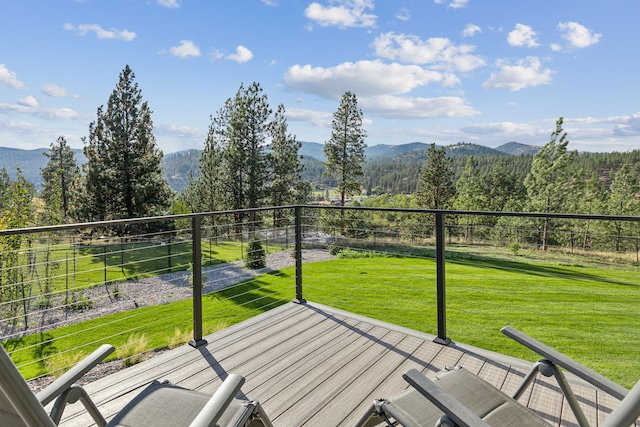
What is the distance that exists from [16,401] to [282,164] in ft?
66.8

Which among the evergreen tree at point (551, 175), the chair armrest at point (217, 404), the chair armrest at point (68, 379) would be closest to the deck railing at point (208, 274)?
the chair armrest at point (68, 379)

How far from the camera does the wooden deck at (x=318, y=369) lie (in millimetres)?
1921

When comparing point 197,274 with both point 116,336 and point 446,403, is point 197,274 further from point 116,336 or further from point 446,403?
point 116,336

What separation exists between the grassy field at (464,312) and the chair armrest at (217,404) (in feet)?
9.01

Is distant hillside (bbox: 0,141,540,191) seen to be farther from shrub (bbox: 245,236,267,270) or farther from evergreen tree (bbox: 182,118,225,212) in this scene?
shrub (bbox: 245,236,267,270)

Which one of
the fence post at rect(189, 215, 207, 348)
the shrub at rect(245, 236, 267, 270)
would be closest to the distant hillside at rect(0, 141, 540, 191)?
the shrub at rect(245, 236, 267, 270)

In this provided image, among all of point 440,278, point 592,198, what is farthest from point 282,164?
point 592,198

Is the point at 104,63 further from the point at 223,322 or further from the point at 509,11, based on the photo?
the point at 509,11

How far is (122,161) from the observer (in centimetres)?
1602

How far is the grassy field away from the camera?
5.51m

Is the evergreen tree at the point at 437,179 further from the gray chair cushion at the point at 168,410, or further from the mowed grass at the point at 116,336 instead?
the gray chair cushion at the point at 168,410

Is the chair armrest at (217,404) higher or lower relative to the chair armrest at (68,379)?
higher

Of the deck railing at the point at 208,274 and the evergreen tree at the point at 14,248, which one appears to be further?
the evergreen tree at the point at 14,248

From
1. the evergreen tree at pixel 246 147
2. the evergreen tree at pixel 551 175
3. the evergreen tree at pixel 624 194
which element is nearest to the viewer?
the evergreen tree at pixel 246 147
